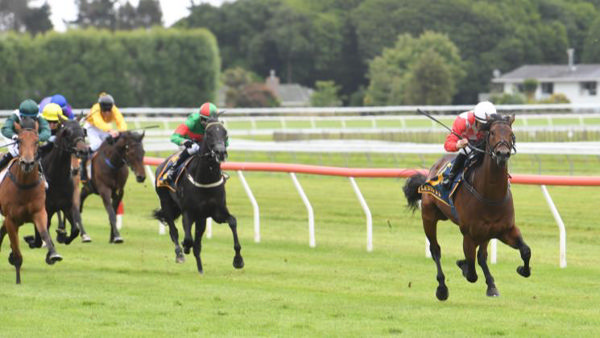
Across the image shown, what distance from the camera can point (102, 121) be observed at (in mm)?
14234

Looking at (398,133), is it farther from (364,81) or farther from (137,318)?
(364,81)

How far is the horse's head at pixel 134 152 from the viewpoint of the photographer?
43.8 ft

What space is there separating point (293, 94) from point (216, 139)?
227ft

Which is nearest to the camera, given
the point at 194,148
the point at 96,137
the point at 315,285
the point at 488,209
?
the point at 488,209

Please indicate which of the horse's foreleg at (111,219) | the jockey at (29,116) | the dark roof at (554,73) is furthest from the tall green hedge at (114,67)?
the jockey at (29,116)

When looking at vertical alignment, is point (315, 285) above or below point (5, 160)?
below

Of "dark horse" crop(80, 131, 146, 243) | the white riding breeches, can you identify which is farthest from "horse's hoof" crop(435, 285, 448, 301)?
the white riding breeches

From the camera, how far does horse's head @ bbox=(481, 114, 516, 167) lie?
7734 millimetres

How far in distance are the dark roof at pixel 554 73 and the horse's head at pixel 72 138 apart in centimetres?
5755

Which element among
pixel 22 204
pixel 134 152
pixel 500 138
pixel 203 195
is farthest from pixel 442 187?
pixel 134 152

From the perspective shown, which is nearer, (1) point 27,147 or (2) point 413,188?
(1) point 27,147

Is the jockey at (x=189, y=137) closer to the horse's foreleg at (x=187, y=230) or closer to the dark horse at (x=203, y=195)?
the dark horse at (x=203, y=195)

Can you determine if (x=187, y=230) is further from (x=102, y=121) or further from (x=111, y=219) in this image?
(x=102, y=121)

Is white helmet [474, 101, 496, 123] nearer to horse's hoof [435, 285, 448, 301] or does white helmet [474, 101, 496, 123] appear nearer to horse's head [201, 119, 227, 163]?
horse's hoof [435, 285, 448, 301]
